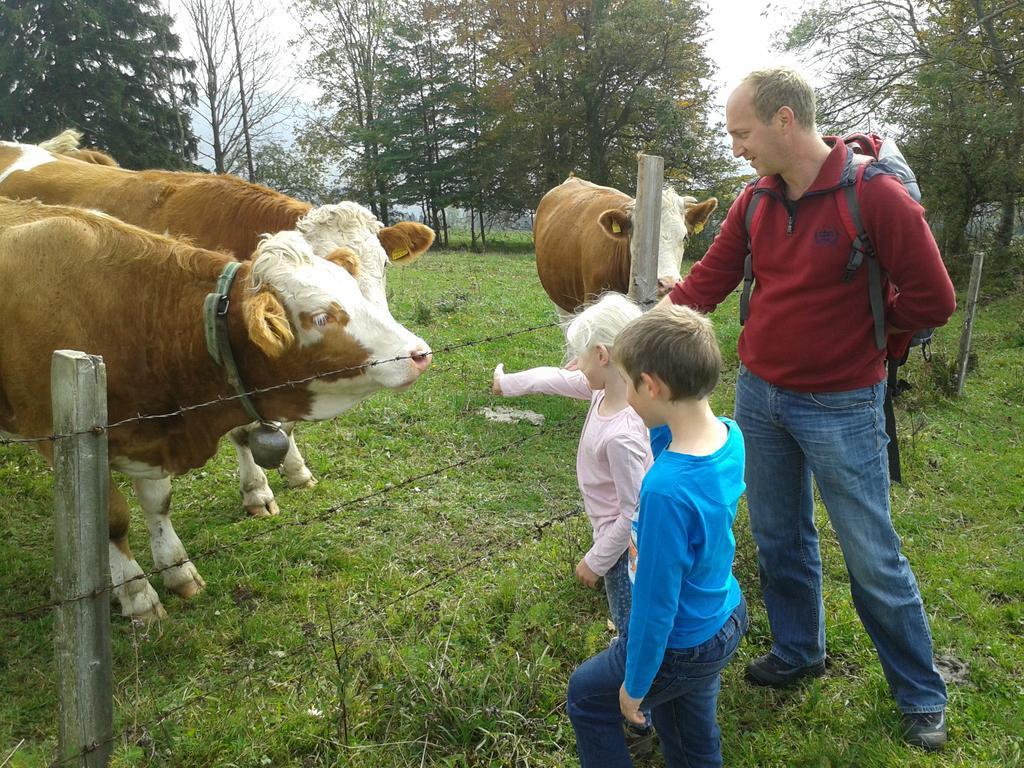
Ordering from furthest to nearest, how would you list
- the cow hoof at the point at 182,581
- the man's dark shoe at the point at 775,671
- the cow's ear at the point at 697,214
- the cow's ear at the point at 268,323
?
the cow's ear at the point at 697,214, the cow hoof at the point at 182,581, the man's dark shoe at the point at 775,671, the cow's ear at the point at 268,323

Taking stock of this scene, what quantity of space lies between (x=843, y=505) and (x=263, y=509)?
3.68m

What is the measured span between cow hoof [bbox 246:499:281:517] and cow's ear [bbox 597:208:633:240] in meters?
3.34

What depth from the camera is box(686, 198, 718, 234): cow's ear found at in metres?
6.91

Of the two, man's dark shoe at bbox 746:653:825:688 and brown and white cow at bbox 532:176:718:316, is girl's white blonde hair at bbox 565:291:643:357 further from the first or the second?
brown and white cow at bbox 532:176:718:316

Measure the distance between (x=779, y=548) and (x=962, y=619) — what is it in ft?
4.73

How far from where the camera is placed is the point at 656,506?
1.81m

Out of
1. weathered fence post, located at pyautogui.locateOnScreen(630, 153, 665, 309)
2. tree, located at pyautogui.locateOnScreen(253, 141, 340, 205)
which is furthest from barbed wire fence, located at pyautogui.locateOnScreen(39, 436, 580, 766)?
tree, located at pyautogui.locateOnScreen(253, 141, 340, 205)

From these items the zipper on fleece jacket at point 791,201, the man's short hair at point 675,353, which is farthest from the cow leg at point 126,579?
the zipper on fleece jacket at point 791,201

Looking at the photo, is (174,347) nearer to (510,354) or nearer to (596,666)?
(596,666)

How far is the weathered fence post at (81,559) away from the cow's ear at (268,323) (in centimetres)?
78

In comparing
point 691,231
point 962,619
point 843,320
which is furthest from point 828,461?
point 691,231

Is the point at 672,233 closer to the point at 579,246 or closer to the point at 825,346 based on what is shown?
the point at 579,246

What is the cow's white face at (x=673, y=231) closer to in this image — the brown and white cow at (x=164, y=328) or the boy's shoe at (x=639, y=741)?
the brown and white cow at (x=164, y=328)

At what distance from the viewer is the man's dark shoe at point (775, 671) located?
3.11 m
